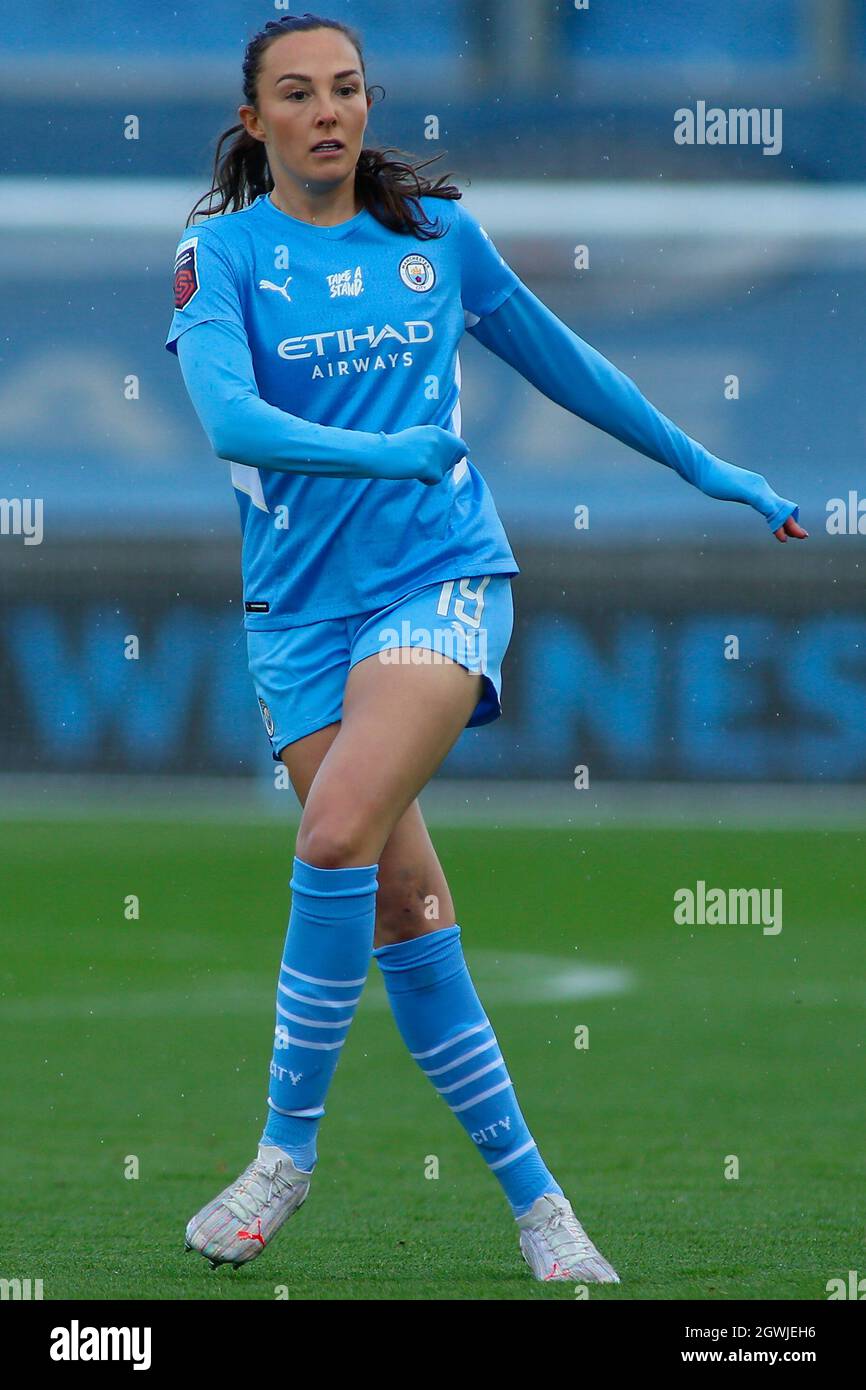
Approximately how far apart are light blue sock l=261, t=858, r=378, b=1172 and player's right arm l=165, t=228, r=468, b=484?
0.46 meters

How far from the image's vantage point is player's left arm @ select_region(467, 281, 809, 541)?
8.33 ft

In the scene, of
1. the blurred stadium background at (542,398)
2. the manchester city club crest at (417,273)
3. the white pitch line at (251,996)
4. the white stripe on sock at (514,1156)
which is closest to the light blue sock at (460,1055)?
the white stripe on sock at (514,1156)

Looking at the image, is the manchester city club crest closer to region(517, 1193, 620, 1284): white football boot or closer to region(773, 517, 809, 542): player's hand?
region(773, 517, 809, 542): player's hand

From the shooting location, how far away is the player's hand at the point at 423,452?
217cm

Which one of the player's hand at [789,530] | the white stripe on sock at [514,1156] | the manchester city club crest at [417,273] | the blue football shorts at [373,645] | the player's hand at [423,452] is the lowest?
the white stripe on sock at [514,1156]

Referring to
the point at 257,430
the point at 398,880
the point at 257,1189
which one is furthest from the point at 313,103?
the point at 257,1189

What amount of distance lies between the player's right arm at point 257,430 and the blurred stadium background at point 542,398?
348 inches

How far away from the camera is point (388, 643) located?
7.61ft

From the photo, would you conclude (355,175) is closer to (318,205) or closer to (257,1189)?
(318,205)

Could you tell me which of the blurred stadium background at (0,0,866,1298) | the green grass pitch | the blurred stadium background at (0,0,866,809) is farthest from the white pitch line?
the blurred stadium background at (0,0,866,809)

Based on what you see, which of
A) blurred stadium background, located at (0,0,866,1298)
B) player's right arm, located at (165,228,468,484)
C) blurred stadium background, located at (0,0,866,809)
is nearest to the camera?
player's right arm, located at (165,228,468,484)

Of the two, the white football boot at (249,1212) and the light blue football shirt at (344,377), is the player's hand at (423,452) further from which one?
the white football boot at (249,1212)
